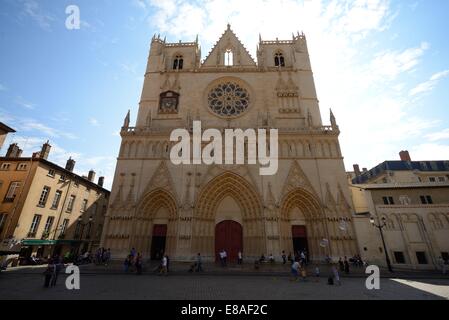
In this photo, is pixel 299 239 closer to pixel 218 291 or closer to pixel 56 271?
pixel 218 291

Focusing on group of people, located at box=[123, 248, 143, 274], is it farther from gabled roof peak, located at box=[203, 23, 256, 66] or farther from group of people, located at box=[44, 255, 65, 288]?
gabled roof peak, located at box=[203, 23, 256, 66]

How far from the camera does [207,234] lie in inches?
727

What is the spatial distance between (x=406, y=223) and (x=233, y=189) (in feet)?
51.1

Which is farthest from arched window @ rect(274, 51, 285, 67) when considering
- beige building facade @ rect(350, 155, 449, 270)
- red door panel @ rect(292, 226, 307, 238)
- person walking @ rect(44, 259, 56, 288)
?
person walking @ rect(44, 259, 56, 288)

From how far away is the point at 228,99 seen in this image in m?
24.2

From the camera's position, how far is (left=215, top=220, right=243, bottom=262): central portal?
733 inches

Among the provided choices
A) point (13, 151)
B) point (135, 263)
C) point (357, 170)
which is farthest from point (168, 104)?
point (357, 170)

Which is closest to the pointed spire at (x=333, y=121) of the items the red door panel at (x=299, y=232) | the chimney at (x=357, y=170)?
the red door panel at (x=299, y=232)

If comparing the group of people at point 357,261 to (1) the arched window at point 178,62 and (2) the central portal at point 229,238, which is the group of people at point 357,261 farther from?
(1) the arched window at point 178,62

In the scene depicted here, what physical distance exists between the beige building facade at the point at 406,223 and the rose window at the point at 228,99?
48.6 feet

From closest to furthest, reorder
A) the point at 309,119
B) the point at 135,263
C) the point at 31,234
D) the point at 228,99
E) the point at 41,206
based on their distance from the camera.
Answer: the point at 135,263 → the point at 31,234 → the point at 41,206 → the point at 309,119 → the point at 228,99

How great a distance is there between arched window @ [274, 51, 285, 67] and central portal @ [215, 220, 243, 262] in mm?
19989
